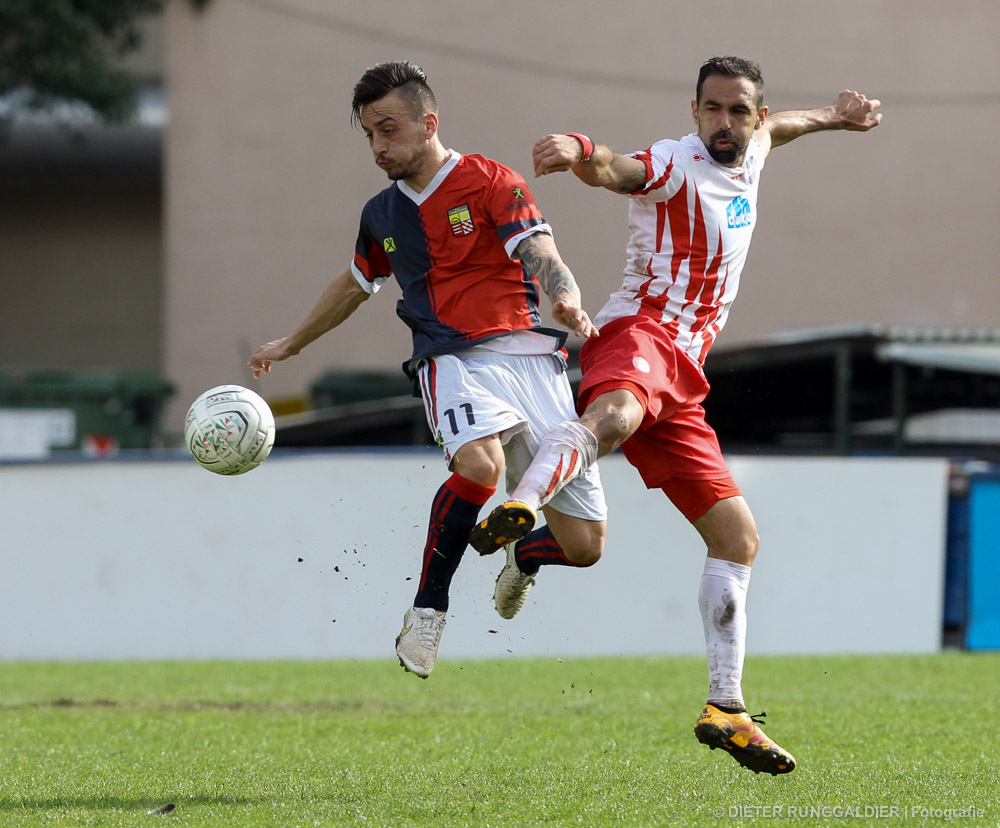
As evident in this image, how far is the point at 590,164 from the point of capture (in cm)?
488

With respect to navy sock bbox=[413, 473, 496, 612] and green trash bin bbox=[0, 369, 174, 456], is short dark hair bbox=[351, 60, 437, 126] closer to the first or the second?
navy sock bbox=[413, 473, 496, 612]

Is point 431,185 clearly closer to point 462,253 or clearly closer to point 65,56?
point 462,253

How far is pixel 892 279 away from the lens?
2041cm

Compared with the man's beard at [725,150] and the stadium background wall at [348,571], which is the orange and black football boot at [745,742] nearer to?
the man's beard at [725,150]

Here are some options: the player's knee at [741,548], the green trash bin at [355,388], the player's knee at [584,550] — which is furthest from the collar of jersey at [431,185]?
the green trash bin at [355,388]

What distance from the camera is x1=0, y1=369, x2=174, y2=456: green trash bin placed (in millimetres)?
17422

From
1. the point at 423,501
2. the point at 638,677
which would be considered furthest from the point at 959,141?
the point at 638,677

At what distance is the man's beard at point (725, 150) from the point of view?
5.25 meters

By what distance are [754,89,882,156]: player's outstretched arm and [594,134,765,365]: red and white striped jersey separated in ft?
1.06

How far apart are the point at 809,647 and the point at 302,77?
41.2ft

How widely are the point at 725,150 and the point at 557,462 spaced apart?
4.72ft

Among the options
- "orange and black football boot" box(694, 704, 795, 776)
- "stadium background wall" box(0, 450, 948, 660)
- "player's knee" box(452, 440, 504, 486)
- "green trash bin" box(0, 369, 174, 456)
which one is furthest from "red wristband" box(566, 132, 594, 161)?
"green trash bin" box(0, 369, 174, 456)

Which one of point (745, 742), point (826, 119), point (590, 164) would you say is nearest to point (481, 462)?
point (590, 164)

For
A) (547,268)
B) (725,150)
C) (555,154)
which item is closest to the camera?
(555,154)
